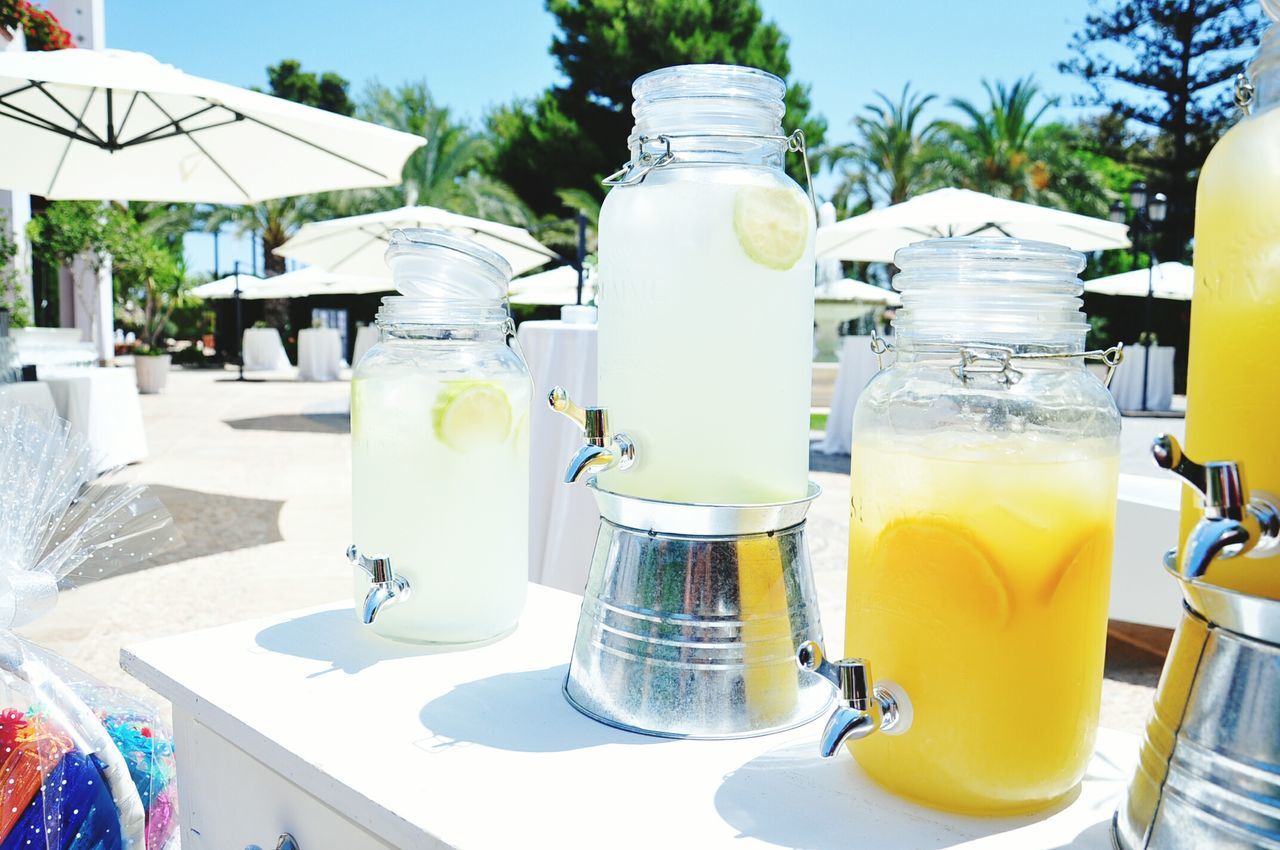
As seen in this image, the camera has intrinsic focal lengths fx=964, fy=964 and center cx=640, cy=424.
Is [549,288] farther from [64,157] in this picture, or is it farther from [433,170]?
[433,170]

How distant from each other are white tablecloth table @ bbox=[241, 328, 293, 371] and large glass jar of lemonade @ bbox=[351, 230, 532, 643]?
20.6 m

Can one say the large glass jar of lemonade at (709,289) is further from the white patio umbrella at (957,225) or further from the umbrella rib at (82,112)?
the white patio umbrella at (957,225)

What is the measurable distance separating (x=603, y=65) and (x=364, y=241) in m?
13.6

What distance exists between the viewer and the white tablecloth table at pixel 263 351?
66.5 ft

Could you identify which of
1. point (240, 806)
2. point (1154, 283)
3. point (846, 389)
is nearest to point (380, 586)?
point (240, 806)

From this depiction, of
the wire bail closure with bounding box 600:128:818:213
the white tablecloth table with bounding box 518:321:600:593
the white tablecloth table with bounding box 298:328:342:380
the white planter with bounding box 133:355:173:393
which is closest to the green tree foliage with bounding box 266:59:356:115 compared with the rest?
the white tablecloth table with bounding box 298:328:342:380

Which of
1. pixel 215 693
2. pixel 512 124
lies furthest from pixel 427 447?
pixel 512 124

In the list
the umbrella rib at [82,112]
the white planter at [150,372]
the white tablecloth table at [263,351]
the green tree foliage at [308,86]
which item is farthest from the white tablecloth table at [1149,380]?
the green tree foliage at [308,86]

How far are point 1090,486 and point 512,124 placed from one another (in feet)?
79.3

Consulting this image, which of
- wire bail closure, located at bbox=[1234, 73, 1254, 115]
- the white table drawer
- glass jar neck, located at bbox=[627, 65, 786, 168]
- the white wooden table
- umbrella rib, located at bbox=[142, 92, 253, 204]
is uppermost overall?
umbrella rib, located at bbox=[142, 92, 253, 204]

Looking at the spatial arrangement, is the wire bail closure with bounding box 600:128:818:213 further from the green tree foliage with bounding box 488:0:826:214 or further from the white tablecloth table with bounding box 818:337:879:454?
the green tree foliage with bounding box 488:0:826:214

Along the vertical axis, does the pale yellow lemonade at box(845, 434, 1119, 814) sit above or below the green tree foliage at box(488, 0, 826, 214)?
below

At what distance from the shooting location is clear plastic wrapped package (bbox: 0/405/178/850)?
3.22ft

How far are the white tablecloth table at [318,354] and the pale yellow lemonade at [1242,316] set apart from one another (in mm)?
18634
